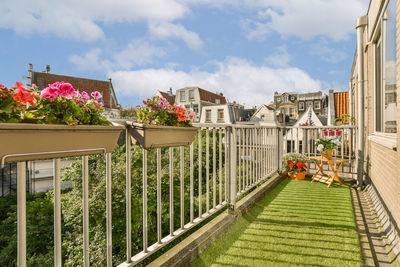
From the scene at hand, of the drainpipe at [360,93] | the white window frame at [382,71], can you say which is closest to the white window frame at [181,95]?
the drainpipe at [360,93]

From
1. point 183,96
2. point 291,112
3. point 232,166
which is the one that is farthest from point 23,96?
point 291,112

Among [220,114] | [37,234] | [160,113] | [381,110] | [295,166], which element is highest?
[220,114]

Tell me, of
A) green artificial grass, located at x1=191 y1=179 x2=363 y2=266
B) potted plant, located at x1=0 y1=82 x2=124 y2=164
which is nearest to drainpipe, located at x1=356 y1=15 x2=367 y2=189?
green artificial grass, located at x1=191 y1=179 x2=363 y2=266

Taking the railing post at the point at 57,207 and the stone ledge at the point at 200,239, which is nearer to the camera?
the railing post at the point at 57,207

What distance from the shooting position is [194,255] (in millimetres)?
1825

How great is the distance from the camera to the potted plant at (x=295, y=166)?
4.80 metres

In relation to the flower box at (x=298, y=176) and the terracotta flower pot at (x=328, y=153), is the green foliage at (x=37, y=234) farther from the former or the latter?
the terracotta flower pot at (x=328, y=153)

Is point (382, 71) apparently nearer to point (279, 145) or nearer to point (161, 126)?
point (279, 145)

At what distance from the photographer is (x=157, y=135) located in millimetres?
1453

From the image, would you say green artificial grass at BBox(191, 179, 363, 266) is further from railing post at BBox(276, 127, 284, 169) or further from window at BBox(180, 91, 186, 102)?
window at BBox(180, 91, 186, 102)

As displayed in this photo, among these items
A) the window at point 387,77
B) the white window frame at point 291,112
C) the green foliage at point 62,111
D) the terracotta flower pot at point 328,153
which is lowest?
the terracotta flower pot at point 328,153

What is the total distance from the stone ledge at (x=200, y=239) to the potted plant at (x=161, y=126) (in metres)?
0.81

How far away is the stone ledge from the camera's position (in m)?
1.65

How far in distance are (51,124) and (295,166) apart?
15.8 feet
